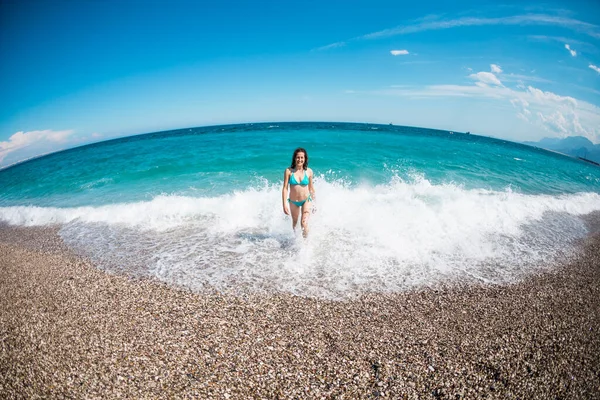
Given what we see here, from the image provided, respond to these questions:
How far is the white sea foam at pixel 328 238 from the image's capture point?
18.0ft

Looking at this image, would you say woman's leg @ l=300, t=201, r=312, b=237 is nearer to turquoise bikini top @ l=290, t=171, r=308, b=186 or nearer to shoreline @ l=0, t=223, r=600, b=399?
turquoise bikini top @ l=290, t=171, r=308, b=186

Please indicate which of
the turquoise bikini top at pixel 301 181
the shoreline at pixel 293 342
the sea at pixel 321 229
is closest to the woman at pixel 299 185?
the turquoise bikini top at pixel 301 181

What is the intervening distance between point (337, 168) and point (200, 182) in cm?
867

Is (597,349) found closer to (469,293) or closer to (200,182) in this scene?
(469,293)

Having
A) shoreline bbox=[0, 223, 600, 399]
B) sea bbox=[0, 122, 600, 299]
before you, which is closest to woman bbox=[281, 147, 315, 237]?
sea bbox=[0, 122, 600, 299]

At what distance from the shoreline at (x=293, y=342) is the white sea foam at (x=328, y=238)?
0.58 m

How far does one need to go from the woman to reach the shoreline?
243cm

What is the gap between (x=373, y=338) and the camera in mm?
3705

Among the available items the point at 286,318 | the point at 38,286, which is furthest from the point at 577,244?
the point at 38,286

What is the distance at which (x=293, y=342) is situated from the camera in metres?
3.60

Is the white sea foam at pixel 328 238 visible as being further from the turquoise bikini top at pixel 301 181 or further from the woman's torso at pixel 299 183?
the turquoise bikini top at pixel 301 181

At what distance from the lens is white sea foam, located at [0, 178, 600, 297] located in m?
5.49

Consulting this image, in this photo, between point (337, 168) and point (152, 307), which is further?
point (337, 168)

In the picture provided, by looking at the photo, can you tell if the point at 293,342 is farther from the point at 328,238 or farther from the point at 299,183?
the point at 328,238
